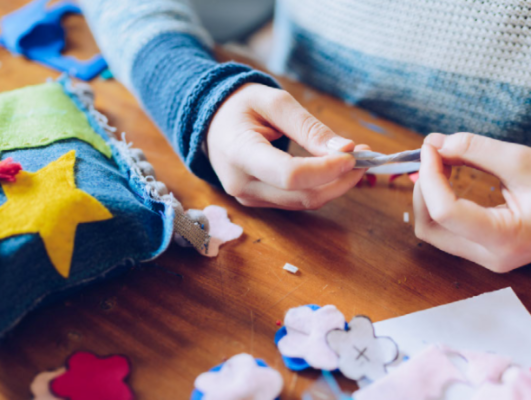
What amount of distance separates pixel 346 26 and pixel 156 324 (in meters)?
0.50

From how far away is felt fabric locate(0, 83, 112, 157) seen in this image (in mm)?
449

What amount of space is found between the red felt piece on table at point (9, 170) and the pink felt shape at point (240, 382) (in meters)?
0.26

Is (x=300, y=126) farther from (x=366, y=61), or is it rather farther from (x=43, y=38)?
(x=43, y=38)

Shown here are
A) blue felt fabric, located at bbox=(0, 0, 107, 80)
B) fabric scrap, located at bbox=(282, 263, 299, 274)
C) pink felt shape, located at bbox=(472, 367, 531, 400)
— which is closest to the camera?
pink felt shape, located at bbox=(472, 367, 531, 400)

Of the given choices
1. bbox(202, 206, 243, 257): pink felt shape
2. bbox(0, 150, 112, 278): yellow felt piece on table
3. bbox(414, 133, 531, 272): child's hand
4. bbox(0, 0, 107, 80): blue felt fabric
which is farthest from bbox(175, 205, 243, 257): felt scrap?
bbox(0, 0, 107, 80): blue felt fabric

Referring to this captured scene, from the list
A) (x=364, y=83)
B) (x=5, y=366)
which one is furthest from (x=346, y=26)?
Result: (x=5, y=366)

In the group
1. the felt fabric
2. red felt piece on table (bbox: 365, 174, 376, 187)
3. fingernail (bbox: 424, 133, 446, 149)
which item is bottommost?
red felt piece on table (bbox: 365, 174, 376, 187)

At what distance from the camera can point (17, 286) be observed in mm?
348

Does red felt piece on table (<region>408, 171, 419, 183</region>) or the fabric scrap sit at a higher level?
red felt piece on table (<region>408, 171, 419, 183</region>)

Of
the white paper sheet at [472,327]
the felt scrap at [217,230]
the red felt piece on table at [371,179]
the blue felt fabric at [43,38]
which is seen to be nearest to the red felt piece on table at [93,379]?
the felt scrap at [217,230]

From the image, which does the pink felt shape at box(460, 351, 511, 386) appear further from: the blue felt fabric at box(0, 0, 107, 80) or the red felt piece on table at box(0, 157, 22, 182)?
the blue felt fabric at box(0, 0, 107, 80)

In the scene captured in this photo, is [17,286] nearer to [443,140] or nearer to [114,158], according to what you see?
[114,158]

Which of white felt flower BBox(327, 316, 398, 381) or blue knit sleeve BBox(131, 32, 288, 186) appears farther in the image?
blue knit sleeve BBox(131, 32, 288, 186)

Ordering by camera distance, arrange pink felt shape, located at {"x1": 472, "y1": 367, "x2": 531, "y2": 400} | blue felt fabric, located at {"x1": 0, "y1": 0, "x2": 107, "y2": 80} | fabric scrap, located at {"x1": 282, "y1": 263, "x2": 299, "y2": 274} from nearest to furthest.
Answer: pink felt shape, located at {"x1": 472, "y1": 367, "x2": 531, "y2": 400} < fabric scrap, located at {"x1": 282, "y1": 263, "x2": 299, "y2": 274} < blue felt fabric, located at {"x1": 0, "y1": 0, "x2": 107, "y2": 80}
